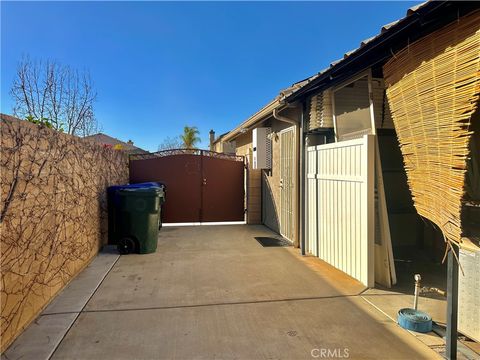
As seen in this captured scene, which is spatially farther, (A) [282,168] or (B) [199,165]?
(B) [199,165]

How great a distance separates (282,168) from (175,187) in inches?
148

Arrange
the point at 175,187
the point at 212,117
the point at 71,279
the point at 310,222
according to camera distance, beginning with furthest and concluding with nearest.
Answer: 1. the point at 212,117
2. the point at 175,187
3. the point at 310,222
4. the point at 71,279

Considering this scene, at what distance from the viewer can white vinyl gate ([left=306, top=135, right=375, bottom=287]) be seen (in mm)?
4250

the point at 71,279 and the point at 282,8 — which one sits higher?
the point at 282,8

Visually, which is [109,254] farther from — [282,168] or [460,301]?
[460,301]

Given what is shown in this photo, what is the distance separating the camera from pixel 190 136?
3234 cm

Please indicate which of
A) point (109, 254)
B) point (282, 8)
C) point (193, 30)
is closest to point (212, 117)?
point (193, 30)

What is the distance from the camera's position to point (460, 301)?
291 centimetres

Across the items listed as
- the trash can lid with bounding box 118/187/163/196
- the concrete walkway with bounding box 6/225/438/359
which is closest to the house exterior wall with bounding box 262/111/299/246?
the concrete walkway with bounding box 6/225/438/359

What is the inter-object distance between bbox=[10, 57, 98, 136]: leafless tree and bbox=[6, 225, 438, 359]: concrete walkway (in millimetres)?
8992

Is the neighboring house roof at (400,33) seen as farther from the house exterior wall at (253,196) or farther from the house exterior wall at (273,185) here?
the house exterior wall at (253,196)

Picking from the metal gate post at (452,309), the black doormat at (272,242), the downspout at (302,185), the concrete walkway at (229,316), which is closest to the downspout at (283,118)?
Result: the downspout at (302,185)

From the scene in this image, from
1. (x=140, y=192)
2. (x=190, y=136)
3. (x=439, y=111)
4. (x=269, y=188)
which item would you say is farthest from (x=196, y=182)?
(x=190, y=136)

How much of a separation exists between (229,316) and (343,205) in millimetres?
2447
